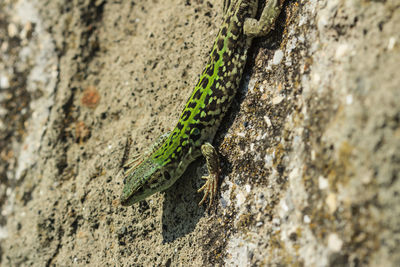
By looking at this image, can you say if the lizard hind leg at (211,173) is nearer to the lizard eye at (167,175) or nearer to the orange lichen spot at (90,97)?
the lizard eye at (167,175)

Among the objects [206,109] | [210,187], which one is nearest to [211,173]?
[210,187]

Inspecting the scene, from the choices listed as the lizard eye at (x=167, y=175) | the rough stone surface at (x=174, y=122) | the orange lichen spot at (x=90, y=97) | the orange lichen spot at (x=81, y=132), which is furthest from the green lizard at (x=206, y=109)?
the orange lichen spot at (x=90, y=97)

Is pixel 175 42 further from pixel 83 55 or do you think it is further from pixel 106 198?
pixel 106 198

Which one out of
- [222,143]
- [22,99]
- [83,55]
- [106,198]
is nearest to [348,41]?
[222,143]

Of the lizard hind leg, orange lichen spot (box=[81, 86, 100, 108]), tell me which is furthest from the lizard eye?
orange lichen spot (box=[81, 86, 100, 108])

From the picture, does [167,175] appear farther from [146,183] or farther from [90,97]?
[90,97]

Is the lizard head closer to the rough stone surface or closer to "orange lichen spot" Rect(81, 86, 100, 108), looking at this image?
the rough stone surface

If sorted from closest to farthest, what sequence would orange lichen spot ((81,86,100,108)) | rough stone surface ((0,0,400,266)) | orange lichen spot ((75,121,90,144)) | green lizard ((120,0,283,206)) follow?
rough stone surface ((0,0,400,266)), green lizard ((120,0,283,206)), orange lichen spot ((75,121,90,144)), orange lichen spot ((81,86,100,108))
